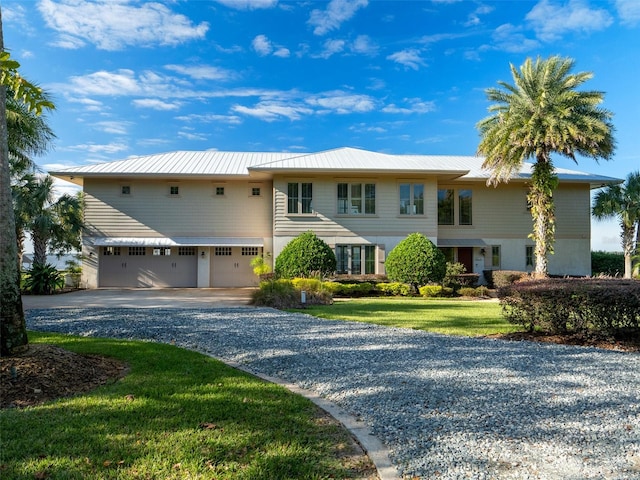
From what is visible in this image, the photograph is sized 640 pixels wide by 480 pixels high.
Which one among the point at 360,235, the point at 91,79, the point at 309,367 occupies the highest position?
the point at 91,79

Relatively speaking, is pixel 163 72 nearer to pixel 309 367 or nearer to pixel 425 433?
pixel 309 367

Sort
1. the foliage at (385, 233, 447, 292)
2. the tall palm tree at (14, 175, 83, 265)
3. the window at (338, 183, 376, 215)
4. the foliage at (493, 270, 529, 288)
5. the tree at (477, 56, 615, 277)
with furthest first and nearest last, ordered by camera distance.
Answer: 1. the window at (338, 183, 376, 215)
2. the foliage at (493, 270, 529, 288)
3. the tall palm tree at (14, 175, 83, 265)
4. the foliage at (385, 233, 447, 292)
5. the tree at (477, 56, 615, 277)

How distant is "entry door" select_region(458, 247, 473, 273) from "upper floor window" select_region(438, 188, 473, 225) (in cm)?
139

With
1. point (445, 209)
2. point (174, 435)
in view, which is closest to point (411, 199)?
point (445, 209)

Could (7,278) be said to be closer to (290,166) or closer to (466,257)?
(290,166)

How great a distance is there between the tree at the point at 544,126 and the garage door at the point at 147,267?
1536 centimetres

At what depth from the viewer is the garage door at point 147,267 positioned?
72.6 ft

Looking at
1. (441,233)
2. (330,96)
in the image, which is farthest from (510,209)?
(330,96)

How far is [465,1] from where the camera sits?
13.3 m

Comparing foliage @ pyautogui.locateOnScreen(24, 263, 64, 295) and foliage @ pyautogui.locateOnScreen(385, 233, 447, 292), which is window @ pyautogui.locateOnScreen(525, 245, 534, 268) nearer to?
foliage @ pyautogui.locateOnScreen(385, 233, 447, 292)

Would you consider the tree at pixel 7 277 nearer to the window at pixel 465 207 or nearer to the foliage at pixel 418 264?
the foliage at pixel 418 264

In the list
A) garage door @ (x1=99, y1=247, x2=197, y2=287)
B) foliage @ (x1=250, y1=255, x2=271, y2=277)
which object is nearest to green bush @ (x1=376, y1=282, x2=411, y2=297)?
foliage @ (x1=250, y1=255, x2=271, y2=277)

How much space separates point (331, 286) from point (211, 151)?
Answer: 14.5 meters

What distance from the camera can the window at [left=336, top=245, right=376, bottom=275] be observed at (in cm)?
2116
